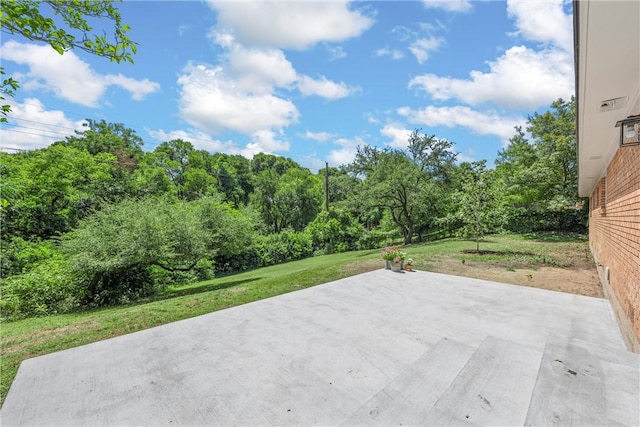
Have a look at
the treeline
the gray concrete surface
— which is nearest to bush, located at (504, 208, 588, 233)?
the treeline

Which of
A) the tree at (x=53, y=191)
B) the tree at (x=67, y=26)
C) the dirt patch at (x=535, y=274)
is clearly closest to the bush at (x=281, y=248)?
the tree at (x=53, y=191)

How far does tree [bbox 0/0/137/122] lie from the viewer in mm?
1738

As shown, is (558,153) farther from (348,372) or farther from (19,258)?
(19,258)

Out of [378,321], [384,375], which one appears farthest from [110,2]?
[378,321]

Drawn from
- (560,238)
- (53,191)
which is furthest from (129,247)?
(560,238)

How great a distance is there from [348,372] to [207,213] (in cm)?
1102

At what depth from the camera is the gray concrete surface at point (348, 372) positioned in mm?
2180

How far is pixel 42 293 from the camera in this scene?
785 cm

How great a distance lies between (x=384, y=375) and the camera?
9.25 ft

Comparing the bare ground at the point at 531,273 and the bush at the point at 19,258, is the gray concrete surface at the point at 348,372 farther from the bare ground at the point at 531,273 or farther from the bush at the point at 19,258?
the bush at the point at 19,258

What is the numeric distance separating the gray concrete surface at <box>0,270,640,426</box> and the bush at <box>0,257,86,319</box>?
5.86 metres

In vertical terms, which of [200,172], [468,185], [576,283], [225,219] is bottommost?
[576,283]

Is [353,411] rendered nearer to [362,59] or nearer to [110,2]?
[110,2]

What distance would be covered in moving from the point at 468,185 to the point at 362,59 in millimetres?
7256
